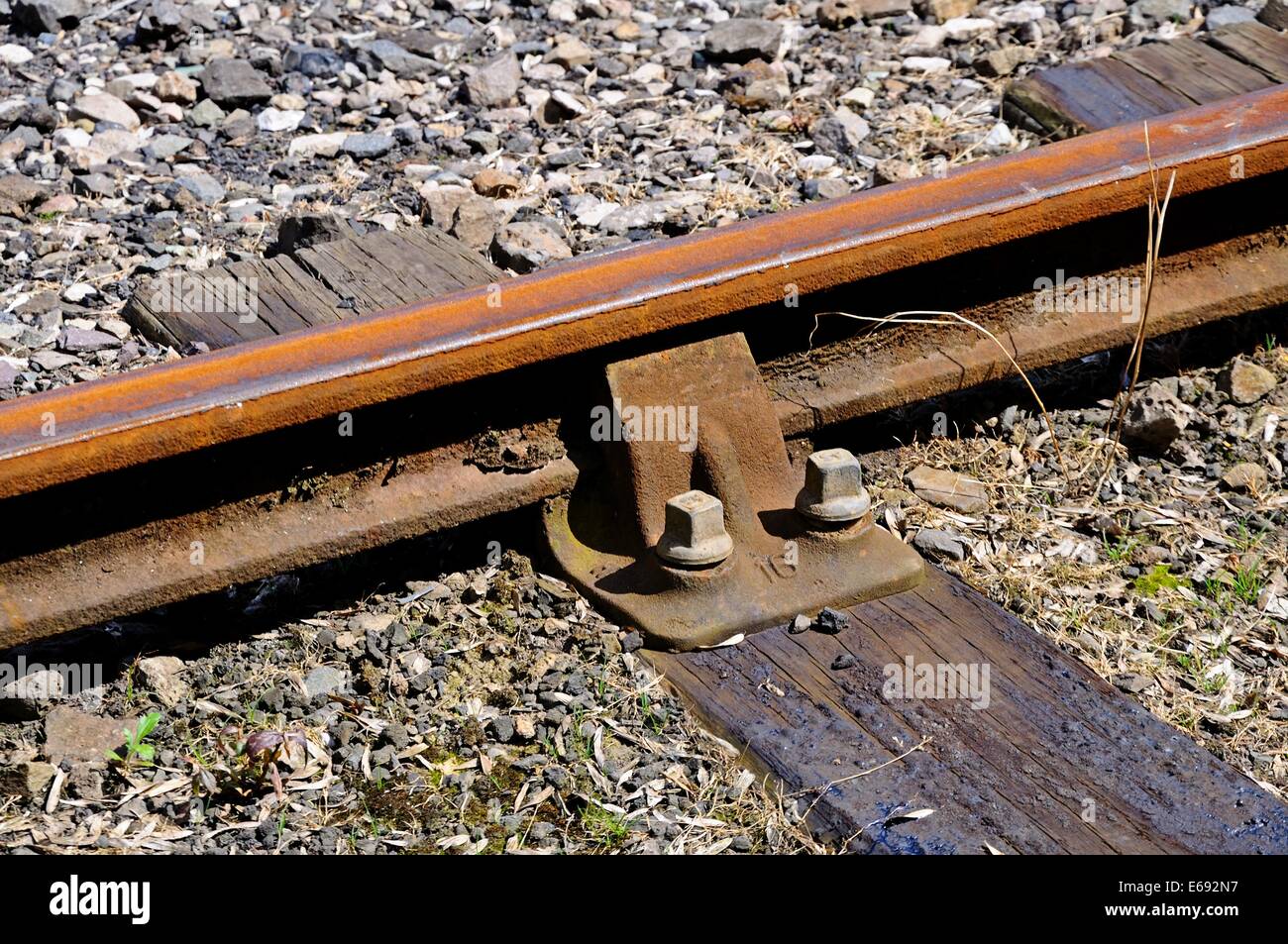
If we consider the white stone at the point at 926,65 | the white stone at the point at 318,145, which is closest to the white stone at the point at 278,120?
the white stone at the point at 318,145

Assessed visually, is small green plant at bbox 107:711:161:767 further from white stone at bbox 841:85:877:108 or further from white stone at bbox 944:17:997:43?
white stone at bbox 944:17:997:43

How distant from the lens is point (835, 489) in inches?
123

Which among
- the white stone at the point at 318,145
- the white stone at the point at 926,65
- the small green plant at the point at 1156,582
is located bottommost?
the small green plant at the point at 1156,582

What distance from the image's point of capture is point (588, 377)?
3.22 meters

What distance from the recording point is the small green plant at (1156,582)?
10.3 feet

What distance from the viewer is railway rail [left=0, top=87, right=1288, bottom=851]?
8.98 feet

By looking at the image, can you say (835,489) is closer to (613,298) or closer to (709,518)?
(709,518)

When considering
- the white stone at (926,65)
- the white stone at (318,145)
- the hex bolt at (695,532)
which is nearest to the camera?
the hex bolt at (695,532)

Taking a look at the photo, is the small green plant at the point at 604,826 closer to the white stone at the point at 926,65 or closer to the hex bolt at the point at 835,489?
the hex bolt at the point at 835,489

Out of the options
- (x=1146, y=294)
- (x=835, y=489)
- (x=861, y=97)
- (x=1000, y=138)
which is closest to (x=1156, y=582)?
(x=835, y=489)

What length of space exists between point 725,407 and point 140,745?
129 cm

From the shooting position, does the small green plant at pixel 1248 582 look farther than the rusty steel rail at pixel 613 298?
Yes

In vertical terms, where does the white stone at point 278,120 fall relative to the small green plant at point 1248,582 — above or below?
above

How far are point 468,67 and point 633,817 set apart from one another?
3.58 metres
